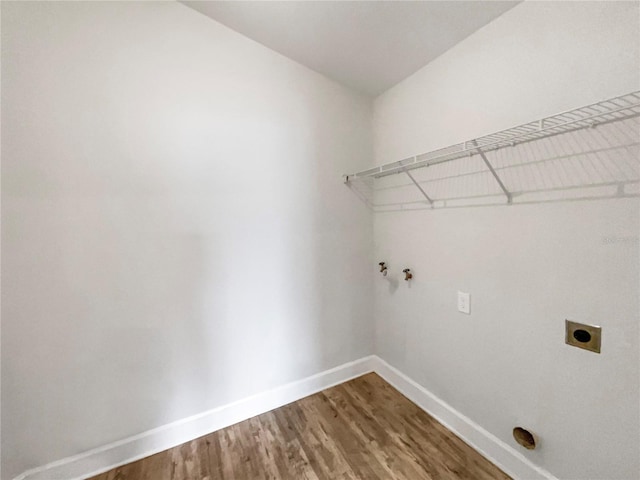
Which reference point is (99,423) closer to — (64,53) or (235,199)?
(235,199)

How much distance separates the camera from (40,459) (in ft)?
3.90

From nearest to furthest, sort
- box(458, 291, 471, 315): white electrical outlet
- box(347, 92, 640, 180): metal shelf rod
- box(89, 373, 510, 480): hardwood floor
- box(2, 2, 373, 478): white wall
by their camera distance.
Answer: box(347, 92, 640, 180): metal shelf rod → box(2, 2, 373, 478): white wall → box(89, 373, 510, 480): hardwood floor → box(458, 291, 471, 315): white electrical outlet

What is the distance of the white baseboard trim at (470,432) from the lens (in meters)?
1.16

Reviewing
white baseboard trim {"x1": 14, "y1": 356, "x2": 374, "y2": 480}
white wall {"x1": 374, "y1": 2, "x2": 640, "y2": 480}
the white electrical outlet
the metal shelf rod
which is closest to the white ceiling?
white wall {"x1": 374, "y1": 2, "x2": 640, "y2": 480}

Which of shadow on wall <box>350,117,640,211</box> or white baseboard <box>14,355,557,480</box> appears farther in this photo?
white baseboard <box>14,355,557,480</box>

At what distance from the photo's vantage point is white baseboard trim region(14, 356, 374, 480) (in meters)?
1.23

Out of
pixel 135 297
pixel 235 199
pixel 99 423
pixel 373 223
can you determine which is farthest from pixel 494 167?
pixel 99 423

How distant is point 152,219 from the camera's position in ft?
4.45

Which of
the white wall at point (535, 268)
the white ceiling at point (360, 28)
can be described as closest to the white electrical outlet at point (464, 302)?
the white wall at point (535, 268)

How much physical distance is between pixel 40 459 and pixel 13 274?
0.88m

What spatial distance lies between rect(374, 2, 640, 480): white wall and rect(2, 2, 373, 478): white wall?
71 cm

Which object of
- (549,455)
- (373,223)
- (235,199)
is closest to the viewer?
(549,455)

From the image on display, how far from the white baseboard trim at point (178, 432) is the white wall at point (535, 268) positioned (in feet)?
2.52

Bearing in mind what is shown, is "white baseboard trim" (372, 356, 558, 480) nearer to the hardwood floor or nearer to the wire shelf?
Answer: the hardwood floor
